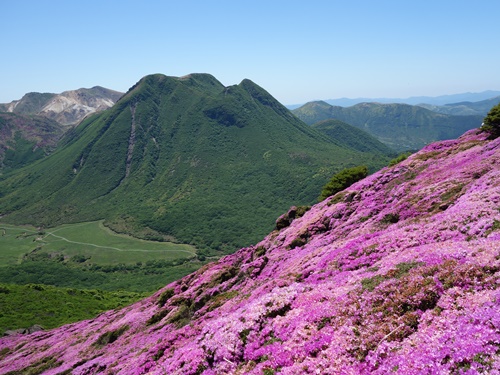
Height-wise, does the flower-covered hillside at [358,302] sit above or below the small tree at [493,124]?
below

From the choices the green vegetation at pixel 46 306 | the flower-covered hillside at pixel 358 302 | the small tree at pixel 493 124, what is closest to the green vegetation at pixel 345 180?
the flower-covered hillside at pixel 358 302

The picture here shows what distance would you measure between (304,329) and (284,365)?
248cm

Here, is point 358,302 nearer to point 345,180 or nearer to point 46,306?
point 345,180

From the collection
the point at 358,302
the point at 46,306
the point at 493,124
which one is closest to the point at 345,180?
the point at 493,124

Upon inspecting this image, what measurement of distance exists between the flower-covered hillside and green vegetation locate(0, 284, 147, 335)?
2886cm

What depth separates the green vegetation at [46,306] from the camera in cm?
7581

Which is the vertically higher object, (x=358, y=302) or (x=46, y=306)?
(x=358, y=302)

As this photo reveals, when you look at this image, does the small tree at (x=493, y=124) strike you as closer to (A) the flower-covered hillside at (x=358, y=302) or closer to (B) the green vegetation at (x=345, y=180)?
(A) the flower-covered hillside at (x=358, y=302)

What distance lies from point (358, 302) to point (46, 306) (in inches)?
3767

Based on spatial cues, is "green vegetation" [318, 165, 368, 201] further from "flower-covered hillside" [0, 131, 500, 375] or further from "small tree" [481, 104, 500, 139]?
"small tree" [481, 104, 500, 139]

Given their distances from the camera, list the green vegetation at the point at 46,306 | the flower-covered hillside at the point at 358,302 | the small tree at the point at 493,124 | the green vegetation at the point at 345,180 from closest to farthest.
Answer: the flower-covered hillside at the point at 358,302 < the small tree at the point at 493,124 < the green vegetation at the point at 345,180 < the green vegetation at the point at 46,306

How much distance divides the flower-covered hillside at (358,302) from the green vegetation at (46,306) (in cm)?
2886

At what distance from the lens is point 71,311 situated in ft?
276

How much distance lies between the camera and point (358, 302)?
17.9 m
